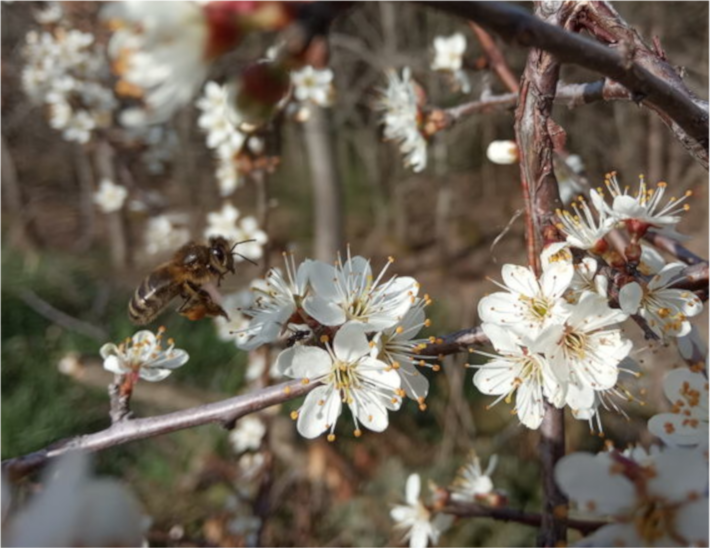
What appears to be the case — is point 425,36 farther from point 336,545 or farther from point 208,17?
point 208,17

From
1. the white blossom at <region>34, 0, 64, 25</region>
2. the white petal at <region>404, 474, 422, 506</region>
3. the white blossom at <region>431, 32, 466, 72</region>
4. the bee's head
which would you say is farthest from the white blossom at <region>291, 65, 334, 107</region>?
the white blossom at <region>34, 0, 64, 25</region>

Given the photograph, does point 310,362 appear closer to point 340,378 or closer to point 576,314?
point 340,378

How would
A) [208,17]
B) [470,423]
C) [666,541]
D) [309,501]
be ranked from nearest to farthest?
[208,17], [666,541], [309,501], [470,423]

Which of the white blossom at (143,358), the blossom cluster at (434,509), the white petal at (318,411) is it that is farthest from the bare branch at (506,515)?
the white blossom at (143,358)

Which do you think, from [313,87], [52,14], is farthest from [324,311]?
[52,14]

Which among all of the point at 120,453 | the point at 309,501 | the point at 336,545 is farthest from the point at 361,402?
the point at 120,453
